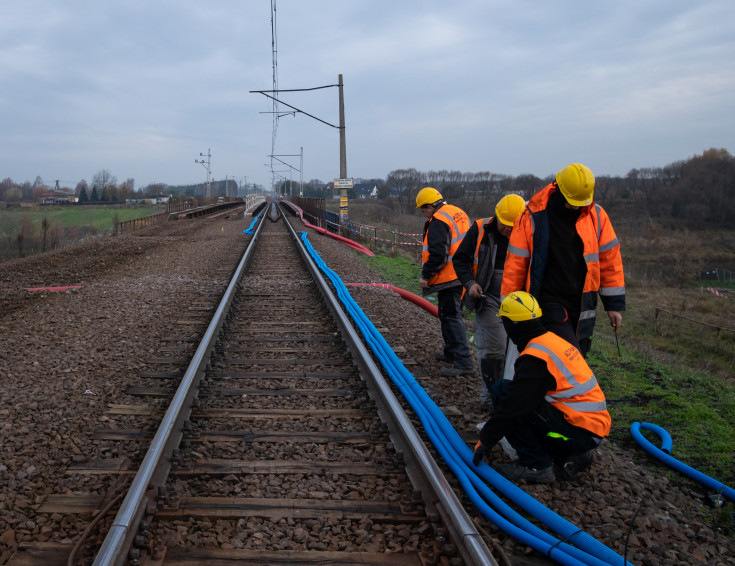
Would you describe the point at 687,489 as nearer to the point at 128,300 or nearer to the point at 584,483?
the point at 584,483

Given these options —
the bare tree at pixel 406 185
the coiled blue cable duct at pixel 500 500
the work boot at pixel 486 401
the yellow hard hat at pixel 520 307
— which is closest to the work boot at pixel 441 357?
the coiled blue cable duct at pixel 500 500

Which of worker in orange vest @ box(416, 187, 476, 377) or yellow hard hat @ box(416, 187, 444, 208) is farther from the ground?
yellow hard hat @ box(416, 187, 444, 208)

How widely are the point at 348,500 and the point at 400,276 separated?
34.2 ft

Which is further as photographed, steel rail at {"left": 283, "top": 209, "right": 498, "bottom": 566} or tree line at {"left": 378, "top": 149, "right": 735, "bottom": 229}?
tree line at {"left": 378, "top": 149, "right": 735, "bottom": 229}

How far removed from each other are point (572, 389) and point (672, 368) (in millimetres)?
4738

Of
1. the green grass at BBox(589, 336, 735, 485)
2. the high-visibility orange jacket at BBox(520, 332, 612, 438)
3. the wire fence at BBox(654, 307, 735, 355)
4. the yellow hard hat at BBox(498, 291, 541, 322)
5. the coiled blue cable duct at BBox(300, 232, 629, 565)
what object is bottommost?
the wire fence at BBox(654, 307, 735, 355)

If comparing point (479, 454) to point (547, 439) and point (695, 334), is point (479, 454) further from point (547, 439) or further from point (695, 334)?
point (695, 334)

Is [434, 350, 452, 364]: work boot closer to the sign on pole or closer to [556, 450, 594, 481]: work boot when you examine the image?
[556, 450, 594, 481]: work boot

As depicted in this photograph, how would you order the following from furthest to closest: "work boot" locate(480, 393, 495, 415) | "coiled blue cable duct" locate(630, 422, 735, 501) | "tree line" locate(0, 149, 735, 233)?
1. "tree line" locate(0, 149, 735, 233)
2. "work boot" locate(480, 393, 495, 415)
3. "coiled blue cable duct" locate(630, 422, 735, 501)

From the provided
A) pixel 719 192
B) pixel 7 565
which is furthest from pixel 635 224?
pixel 7 565

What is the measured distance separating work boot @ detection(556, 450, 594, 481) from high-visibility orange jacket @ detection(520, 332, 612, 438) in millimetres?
262

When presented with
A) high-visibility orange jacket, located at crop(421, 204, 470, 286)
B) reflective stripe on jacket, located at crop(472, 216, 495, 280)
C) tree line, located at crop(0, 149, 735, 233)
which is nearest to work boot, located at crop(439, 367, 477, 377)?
high-visibility orange jacket, located at crop(421, 204, 470, 286)

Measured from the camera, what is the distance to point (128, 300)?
27.6ft

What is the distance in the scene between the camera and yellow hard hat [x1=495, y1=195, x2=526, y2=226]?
429 centimetres
